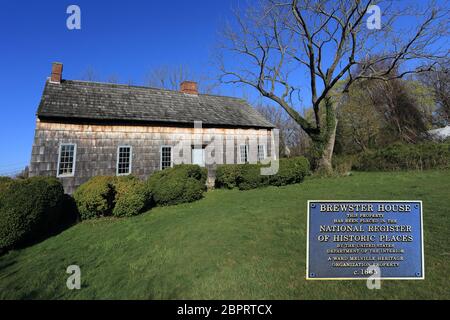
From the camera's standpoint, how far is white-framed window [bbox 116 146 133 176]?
1504cm

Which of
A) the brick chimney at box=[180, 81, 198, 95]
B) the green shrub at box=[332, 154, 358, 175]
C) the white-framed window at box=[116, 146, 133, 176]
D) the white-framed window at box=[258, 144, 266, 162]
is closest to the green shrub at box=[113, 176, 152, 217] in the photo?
the white-framed window at box=[116, 146, 133, 176]

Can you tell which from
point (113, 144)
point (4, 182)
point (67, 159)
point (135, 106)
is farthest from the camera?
point (135, 106)

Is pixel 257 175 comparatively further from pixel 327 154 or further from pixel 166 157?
pixel 327 154

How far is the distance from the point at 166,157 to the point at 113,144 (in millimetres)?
3299

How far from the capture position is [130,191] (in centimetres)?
1127

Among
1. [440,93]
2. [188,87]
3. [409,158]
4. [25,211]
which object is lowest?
[25,211]

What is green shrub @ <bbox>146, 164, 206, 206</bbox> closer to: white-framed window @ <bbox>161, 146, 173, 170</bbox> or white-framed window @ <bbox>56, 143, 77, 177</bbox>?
white-framed window @ <bbox>161, 146, 173, 170</bbox>

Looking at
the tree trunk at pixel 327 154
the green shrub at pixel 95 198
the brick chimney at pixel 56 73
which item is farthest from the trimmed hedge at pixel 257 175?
the brick chimney at pixel 56 73

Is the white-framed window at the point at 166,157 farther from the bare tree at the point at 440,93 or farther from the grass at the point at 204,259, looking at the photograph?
the bare tree at the point at 440,93

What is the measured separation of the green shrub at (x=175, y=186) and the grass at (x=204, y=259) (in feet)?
6.36

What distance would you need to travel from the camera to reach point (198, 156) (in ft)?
57.6

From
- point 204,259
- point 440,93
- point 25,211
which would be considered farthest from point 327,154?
point 440,93
